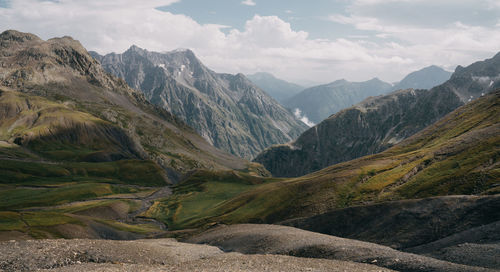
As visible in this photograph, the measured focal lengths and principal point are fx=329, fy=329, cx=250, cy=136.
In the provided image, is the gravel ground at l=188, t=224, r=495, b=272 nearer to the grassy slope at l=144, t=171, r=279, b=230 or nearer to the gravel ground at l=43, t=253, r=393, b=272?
the gravel ground at l=43, t=253, r=393, b=272

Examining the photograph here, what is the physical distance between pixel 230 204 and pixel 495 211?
93156mm

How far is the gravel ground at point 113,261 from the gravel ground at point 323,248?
3519 mm

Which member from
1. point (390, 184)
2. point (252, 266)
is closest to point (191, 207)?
point (390, 184)

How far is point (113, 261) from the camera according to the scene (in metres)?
41.7

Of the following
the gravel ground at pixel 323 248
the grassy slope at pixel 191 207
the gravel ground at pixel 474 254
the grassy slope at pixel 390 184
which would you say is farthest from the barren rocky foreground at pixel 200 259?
the grassy slope at pixel 191 207

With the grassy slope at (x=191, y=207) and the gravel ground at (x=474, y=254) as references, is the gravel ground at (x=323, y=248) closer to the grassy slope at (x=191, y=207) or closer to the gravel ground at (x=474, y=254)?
the gravel ground at (x=474, y=254)

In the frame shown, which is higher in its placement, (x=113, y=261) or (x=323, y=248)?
(x=113, y=261)

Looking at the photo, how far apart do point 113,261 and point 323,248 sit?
93.1 feet

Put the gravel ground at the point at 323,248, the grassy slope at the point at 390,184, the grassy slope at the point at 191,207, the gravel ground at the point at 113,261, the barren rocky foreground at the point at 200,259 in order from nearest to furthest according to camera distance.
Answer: the gravel ground at the point at 323,248 → the barren rocky foreground at the point at 200,259 → the gravel ground at the point at 113,261 → the grassy slope at the point at 390,184 → the grassy slope at the point at 191,207

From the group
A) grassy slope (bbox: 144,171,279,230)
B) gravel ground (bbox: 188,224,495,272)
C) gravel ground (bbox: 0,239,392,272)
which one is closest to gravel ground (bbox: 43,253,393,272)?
gravel ground (bbox: 0,239,392,272)

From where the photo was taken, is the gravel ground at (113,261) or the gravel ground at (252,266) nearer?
the gravel ground at (252,266)

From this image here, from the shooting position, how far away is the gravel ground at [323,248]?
118ft

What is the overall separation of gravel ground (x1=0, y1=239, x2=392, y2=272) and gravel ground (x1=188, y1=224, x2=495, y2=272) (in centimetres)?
352

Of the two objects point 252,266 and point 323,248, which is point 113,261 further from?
point 323,248
